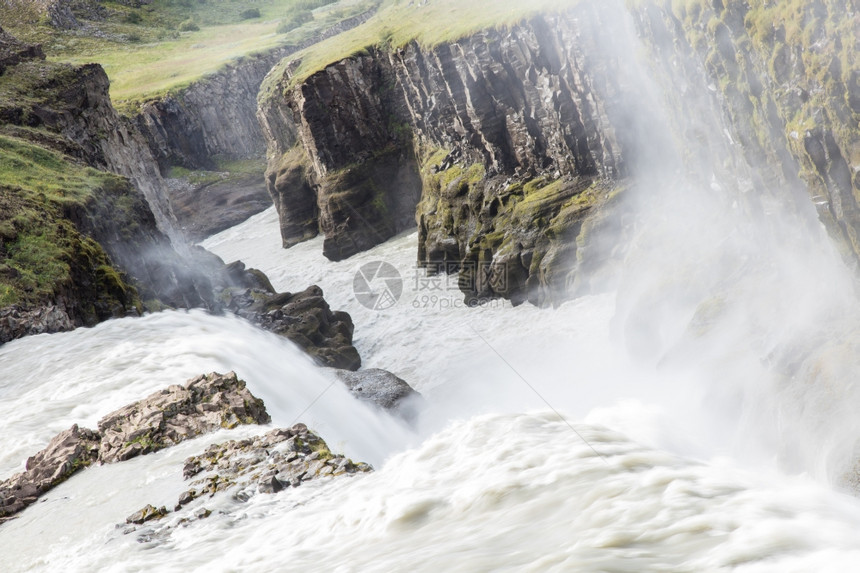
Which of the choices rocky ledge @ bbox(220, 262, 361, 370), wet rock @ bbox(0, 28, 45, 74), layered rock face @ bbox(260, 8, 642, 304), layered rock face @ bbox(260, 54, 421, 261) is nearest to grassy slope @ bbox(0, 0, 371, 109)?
layered rock face @ bbox(260, 54, 421, 261)

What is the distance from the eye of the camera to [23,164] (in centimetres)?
2322

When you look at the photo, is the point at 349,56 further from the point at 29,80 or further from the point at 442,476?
the point at 442,476

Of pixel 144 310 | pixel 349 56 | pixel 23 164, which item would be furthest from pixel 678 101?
pixel 349 56

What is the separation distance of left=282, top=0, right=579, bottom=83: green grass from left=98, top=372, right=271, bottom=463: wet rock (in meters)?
24.6

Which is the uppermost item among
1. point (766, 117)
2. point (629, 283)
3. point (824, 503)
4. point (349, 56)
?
point (349, 56)

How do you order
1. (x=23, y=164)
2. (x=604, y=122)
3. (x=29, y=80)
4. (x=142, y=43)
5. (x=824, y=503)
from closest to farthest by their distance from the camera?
1. (x=824, y=503)
2. (x=23, y=164)
3. (x=604, y=122)
4. (x=29, y=80)
5. (x=142, y=43)

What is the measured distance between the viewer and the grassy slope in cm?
9206

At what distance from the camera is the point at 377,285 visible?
137 ft

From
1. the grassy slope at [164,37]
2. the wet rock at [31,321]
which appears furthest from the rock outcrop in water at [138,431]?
the grassy slope at [164,37]

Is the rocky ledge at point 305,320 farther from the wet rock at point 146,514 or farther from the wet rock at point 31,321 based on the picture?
the wet rock at point 146,514

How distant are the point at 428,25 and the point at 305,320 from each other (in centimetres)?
2355

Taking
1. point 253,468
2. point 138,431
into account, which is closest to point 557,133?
point 138,431

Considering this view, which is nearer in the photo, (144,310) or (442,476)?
(442,476)

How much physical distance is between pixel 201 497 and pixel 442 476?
281cm
